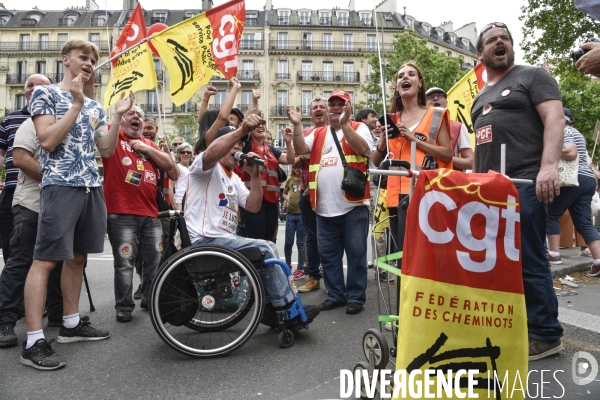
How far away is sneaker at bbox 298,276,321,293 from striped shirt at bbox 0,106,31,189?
2.88 metres

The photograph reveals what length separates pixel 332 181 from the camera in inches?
179

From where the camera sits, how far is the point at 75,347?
→ 3.52 metres

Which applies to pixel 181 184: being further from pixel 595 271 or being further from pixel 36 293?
pixel 595 271

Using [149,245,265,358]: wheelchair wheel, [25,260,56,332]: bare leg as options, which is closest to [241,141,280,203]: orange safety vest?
[149,245,265,358]: wheelchair wheel

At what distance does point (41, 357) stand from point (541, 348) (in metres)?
3.02

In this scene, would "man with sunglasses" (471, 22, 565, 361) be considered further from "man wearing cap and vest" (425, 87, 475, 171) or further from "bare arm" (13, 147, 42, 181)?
"bare arm" (13, 147, 42, 181)

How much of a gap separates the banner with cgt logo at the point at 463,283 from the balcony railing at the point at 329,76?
1955 inches

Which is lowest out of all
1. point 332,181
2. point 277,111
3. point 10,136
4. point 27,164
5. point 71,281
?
point 71,281

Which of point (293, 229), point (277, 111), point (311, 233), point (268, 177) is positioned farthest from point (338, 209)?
point (277, 111)

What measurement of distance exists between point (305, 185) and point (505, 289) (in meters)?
3.43

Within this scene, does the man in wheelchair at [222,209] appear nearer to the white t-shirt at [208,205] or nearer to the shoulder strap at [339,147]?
the white t-shirt at [208,205]

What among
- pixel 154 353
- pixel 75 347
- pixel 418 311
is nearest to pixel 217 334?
pixel 154 353

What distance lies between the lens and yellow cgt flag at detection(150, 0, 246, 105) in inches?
252

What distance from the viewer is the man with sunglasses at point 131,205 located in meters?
4.37
